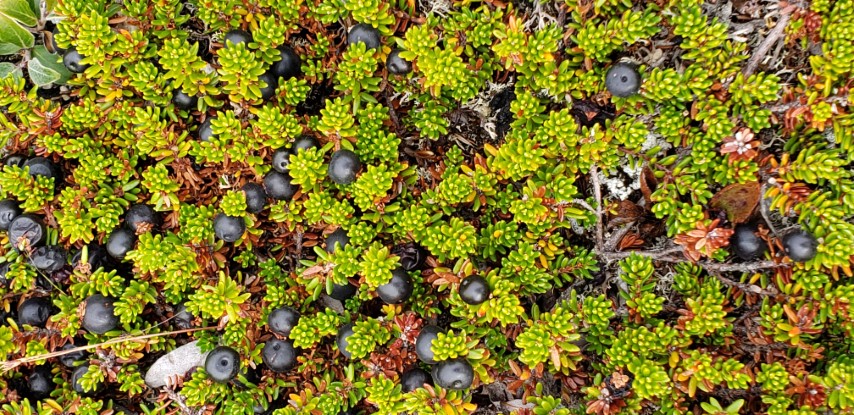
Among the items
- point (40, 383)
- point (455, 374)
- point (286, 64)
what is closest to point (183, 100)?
point (286, 64)

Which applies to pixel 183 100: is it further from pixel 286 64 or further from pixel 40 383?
pixel 40 383

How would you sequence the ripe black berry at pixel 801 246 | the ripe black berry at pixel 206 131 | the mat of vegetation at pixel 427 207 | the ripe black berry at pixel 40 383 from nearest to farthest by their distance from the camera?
the ripe black berry at pixel 801 246, the mat of vegetation at pixel 427 207, the ripe black berry at pixel 206 131, the ripe black berry at pixel 40 383

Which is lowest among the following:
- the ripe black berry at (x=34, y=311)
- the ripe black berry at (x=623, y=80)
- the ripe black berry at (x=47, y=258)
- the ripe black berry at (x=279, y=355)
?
the ripe black berry at (x=34, y=311)

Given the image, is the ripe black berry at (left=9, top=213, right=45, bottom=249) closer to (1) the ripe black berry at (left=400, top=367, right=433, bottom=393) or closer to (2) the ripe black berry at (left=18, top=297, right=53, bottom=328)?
(2) the ripe black berry at (left=18, top=297, right=53, bottom=328)

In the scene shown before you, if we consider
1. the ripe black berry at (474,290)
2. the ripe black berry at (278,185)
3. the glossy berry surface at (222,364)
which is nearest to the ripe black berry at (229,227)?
the ripe black berry at (278,185)

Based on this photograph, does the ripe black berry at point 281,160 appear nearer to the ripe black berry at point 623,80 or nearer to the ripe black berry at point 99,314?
the ripe black berry at point 99,314

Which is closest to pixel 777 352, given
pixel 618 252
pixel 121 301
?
pixel 618 252

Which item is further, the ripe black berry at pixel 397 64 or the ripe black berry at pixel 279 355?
the ripe black berry at pixel 279 355
